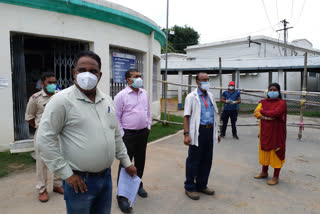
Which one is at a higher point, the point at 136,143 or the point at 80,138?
the point at 80,138

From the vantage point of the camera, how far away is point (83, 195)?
1.71 metres

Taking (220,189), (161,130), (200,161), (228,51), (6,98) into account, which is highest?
(228,51)

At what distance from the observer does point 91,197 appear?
175 cm

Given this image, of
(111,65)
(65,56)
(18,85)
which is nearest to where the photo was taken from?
(18,85)

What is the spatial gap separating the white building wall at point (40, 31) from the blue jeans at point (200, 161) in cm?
361

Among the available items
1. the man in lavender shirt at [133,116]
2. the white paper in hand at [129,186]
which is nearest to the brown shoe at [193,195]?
the man in lavender shirt at [133,116]

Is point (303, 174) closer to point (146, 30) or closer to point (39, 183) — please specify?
point (39, 183)

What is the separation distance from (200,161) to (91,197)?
212 centimetres

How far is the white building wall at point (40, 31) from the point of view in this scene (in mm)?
4848

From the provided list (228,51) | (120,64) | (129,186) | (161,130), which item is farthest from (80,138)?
(228,51)

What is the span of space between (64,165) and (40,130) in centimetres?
28

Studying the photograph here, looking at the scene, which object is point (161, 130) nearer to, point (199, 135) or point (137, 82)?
point (199, 135)

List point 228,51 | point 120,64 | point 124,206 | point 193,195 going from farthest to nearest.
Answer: point 228,51 < point 120,64 < point 193,195 < point 124,206

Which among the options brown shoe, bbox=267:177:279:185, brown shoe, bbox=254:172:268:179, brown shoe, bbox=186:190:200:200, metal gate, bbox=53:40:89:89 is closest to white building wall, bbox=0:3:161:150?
metal gate, bbox=53:40:89:89
